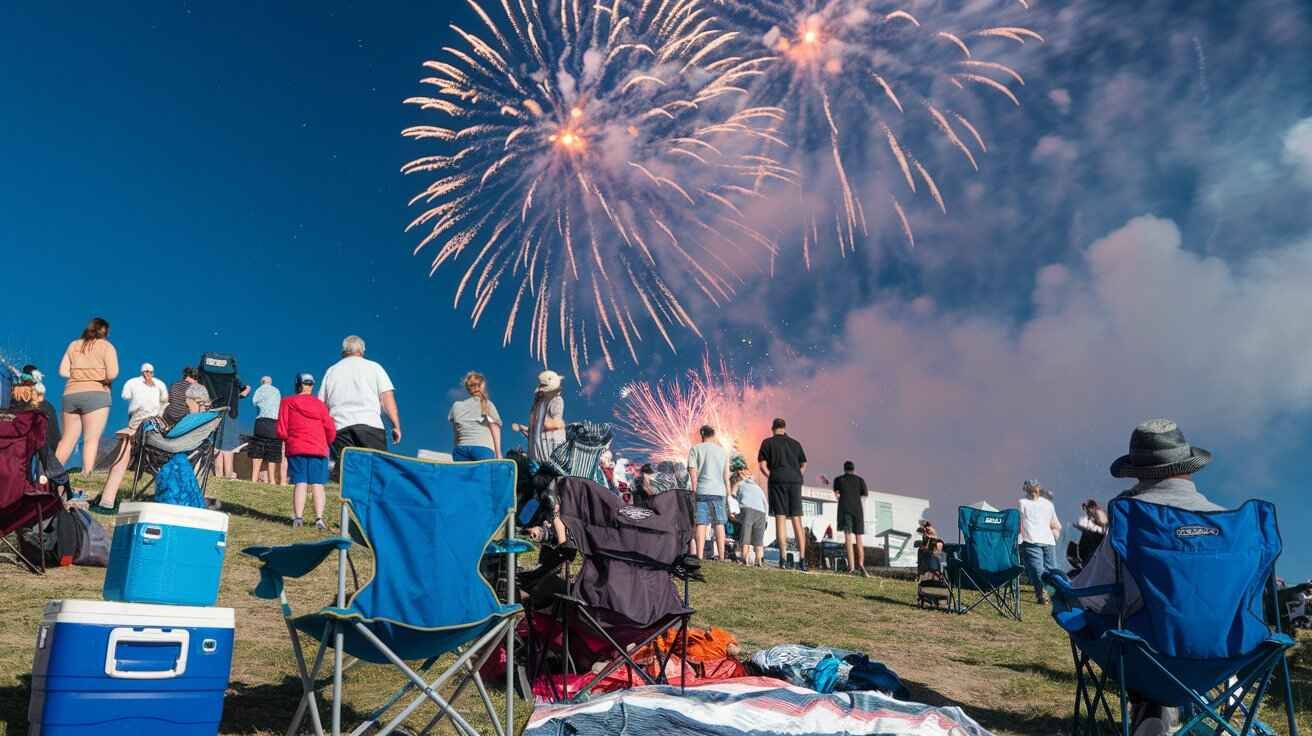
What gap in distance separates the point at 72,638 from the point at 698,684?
2867 mm

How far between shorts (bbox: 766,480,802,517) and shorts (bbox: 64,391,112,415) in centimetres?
794

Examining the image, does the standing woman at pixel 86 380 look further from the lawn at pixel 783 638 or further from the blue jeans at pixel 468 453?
the blue jeans at pixel 468 453

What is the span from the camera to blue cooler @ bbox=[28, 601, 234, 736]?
3195 mm

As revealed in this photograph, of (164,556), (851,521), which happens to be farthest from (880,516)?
(164,556)

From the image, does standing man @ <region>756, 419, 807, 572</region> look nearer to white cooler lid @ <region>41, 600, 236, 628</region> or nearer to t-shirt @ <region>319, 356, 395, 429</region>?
t-shirt @ <region>319, 356, 395, 429</region>

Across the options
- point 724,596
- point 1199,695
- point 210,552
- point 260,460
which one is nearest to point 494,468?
point 210,552

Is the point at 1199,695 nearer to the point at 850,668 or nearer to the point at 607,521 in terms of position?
the point at 850,668

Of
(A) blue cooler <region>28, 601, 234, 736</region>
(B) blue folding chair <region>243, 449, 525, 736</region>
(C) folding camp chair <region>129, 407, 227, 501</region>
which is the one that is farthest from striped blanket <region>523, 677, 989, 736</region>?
(C) folding camp chair <region>129, 407, 227, 501</region>

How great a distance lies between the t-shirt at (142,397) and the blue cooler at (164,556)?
28.2 ft

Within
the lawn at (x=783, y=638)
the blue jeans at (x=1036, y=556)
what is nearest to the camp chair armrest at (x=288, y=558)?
the lawn at (x=783, y=638)

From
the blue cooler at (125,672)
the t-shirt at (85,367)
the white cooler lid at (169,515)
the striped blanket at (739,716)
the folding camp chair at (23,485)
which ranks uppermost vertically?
the t-shirt at (85,367)

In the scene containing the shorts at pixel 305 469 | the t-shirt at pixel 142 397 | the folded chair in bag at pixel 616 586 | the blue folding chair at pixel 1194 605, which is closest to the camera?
the blue folding chair at pixel 1194 605

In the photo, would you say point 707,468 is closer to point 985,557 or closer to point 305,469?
point 985,557

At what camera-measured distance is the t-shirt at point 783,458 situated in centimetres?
1298
